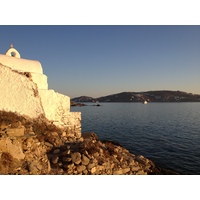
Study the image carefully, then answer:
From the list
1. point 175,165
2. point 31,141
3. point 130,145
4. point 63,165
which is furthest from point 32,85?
point 130,145

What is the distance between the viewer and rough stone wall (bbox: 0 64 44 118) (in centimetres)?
798

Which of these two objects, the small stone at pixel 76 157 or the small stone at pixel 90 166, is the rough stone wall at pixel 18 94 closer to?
the small stone at pixel 76 157

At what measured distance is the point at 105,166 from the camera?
7.69 metres

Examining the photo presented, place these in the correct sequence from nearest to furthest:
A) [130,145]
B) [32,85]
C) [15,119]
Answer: [15,119]
[32,85]
[130,145]

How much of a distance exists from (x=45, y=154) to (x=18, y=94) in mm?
2845

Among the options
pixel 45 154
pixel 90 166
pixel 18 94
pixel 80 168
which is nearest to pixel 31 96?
pixel 18 94

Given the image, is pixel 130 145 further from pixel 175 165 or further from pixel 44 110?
pixel 44 110

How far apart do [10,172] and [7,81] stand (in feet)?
12.8

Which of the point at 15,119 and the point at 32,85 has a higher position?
the point at 32,85

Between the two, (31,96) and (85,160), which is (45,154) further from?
(31,96)

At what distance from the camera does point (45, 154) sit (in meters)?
7.21

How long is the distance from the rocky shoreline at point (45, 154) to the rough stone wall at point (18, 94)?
400 millimetres

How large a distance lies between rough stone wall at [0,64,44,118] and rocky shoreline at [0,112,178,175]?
1.31ft

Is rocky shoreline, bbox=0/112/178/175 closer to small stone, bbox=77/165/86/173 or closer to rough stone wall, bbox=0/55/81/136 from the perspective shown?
small stone, bbox=77/165/86/173
